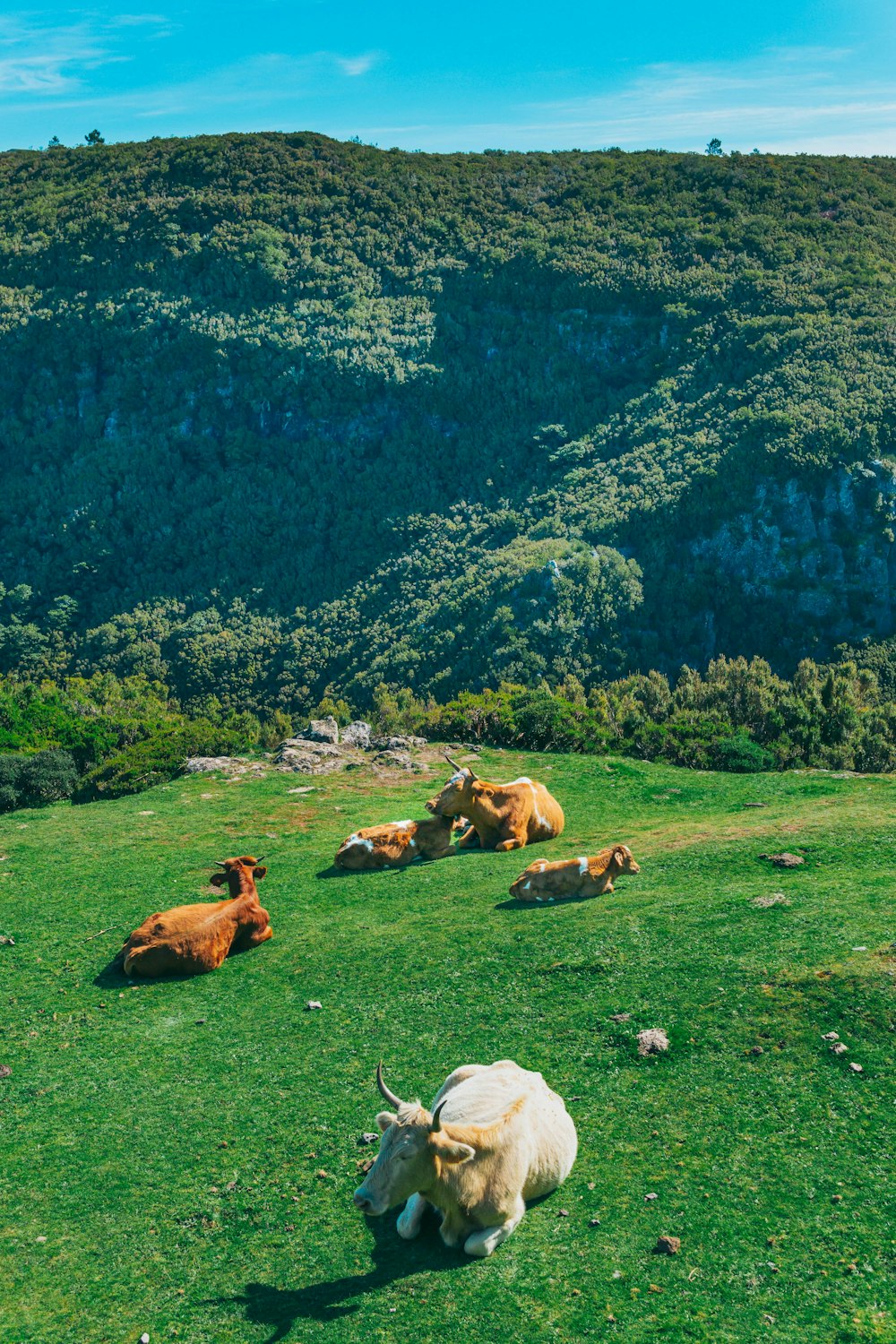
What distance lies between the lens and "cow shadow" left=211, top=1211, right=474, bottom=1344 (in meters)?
8.33

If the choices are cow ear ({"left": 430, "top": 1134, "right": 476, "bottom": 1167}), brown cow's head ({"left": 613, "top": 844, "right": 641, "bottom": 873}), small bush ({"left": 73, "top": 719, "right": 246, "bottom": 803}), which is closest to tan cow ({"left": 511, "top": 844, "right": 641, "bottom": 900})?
brown cow's head ({"left": 613, "top": 844, "right": 641, "bottom": 873})

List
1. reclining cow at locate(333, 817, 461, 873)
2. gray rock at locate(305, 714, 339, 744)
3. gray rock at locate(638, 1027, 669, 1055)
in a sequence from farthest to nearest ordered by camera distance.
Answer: gray rock at locate(305, 714, 339, 744), reclining cow at locate(333, 817, 461, 873), gray rock at locate(638, 1027, 669, 1055)

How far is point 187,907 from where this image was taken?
53.0ft

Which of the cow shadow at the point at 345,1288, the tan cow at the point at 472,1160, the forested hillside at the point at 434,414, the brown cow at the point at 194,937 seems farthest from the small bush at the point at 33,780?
the forested hillside at the point at 434,414

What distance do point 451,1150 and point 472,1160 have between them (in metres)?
A: 0.35

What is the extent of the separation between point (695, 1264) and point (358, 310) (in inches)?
5312

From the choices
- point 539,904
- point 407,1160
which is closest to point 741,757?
point 539,904

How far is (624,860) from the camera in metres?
17.0

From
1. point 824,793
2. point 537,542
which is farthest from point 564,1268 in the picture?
point 537,542

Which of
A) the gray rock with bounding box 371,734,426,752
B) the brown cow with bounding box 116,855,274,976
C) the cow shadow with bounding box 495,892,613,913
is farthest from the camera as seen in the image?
the gray rock with bounding box 371,734,426,752

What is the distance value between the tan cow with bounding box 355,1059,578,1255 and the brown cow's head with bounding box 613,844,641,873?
7270 millimetres

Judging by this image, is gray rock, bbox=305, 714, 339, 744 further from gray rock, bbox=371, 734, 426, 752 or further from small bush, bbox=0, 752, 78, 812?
small bush, bbox=0, 752, 78, 812

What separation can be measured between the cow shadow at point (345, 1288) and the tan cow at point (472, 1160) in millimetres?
131

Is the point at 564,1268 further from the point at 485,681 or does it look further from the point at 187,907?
the point at 485,681
